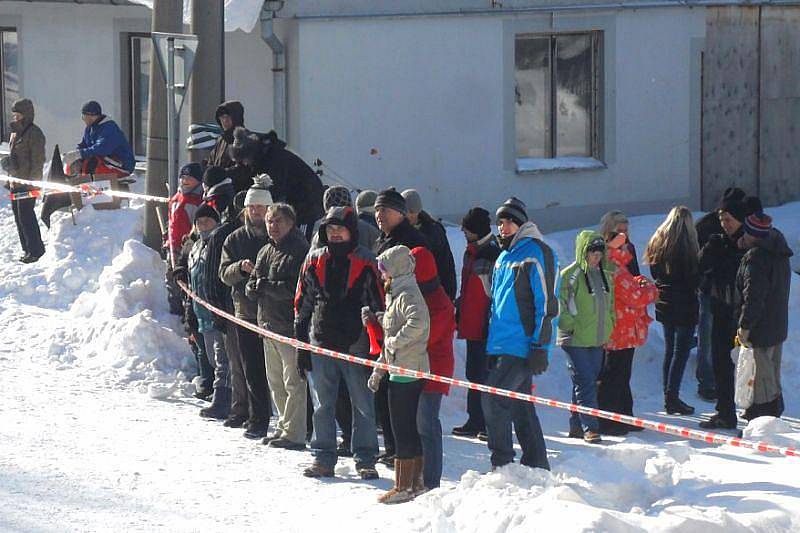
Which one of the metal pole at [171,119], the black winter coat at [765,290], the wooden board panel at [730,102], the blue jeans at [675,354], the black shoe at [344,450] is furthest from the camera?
the wooden board panel at [730,102]

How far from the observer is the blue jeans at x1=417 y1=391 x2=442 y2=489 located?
30.7 feet

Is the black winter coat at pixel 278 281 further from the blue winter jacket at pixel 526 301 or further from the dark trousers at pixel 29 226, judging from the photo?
the dark trousers at pixel 29 226

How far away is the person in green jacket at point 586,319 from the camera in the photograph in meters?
11.2

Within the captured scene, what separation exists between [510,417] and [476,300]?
5.66 feet

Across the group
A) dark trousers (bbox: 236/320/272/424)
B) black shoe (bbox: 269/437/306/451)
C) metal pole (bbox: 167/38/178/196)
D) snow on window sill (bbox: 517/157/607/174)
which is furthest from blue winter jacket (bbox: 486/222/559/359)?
snow on window sill (bbox: 517/157/607/174)

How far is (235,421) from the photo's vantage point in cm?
1132

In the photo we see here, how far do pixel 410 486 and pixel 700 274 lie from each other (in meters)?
3.86

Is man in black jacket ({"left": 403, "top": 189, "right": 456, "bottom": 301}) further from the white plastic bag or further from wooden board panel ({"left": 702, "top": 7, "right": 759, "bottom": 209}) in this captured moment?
wooden board panel ({"left": 702, "top": 7, "right": 759, "bottom": 209})

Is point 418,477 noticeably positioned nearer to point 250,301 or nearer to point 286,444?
point 286,444

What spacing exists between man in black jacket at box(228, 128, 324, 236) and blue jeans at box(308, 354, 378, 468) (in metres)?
2.88

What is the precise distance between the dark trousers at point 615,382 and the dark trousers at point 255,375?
2.66 meters

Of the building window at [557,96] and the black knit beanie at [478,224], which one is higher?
the building window at [557,96]

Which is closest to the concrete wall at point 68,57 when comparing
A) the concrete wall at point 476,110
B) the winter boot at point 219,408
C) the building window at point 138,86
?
the building window at point 138,86

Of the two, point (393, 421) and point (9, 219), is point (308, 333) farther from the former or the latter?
point (9, 219)
